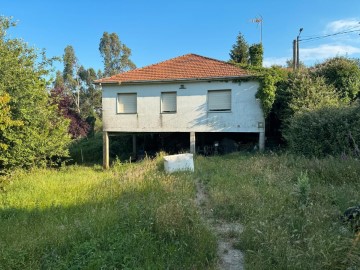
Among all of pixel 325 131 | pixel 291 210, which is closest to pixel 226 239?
pixel 291 210

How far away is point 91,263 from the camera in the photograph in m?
3.70

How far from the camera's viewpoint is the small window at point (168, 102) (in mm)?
16438

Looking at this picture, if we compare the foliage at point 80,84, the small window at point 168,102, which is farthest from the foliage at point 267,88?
the foliage at point 80,84

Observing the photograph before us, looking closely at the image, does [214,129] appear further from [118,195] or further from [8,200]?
[8,200]

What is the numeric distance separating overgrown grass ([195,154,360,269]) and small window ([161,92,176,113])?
24.2 feet

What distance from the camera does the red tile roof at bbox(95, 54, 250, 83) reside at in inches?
620

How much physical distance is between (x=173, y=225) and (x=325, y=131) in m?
8.94

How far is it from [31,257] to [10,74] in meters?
11.1

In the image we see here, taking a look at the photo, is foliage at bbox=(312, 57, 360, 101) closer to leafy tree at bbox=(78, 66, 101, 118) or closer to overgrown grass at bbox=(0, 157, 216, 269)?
overgrown grass at bbox=(0, 157, 216, 269)

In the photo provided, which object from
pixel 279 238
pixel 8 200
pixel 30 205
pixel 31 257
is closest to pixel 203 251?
pixel 279 238

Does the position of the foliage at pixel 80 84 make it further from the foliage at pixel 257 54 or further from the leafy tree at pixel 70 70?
the foliage at pixel 257 54

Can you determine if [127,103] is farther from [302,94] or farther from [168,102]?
[302,94]

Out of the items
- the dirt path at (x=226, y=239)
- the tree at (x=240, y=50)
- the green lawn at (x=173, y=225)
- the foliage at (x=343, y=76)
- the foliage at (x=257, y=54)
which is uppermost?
the tree at (x=240, y=50)

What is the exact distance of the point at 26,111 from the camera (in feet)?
43.0
